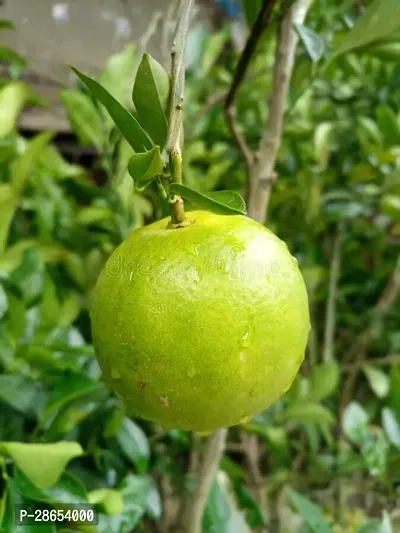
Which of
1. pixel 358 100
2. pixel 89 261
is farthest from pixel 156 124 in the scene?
pixel 358 100

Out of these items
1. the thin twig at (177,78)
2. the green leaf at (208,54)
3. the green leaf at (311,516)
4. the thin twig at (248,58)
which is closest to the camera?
the thin twig at (177,78)

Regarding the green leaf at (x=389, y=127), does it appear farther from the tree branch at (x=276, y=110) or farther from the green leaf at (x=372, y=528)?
the green leaf at (x=372, y=528)

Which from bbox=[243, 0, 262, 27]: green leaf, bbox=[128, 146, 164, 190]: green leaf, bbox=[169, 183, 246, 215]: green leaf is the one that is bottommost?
bbox=[169, 183, 246, 215]: green leaf

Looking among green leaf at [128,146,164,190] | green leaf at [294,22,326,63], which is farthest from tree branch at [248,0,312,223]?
green leaf at [128,146,164,190]

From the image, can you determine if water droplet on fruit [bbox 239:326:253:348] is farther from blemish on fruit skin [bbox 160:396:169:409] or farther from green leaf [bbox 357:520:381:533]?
green leaf [bbox 357:520:381:533]

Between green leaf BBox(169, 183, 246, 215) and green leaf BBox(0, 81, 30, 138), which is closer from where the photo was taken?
green leaf BBox(169, 183, 246, 215)

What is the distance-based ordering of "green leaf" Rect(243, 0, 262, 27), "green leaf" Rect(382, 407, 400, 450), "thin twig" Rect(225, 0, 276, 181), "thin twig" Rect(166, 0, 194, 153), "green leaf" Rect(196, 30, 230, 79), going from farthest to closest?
"green leaf" Rect(196, 30, 230, 79) < "green leaf" Rect(382, 407, 400, 450) < "green leaf" Rect(243, 0, 262, 27) < "thin twig" Rect(225, 0, 276, 181) < "thin twig" Rect(166, 0, 194, 153)

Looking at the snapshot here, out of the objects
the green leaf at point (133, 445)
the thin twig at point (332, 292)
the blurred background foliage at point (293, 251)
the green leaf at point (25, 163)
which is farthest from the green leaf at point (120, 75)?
the thin twig at point (332, 292)
